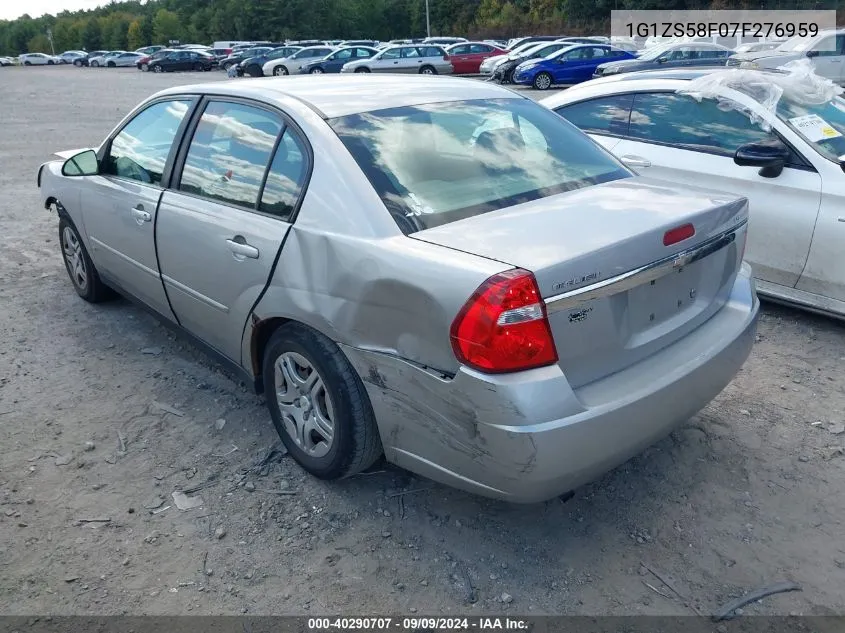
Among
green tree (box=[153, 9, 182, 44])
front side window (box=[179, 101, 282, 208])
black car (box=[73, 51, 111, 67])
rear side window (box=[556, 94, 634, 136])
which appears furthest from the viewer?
green tree (box=[153, 9, 182, 44])

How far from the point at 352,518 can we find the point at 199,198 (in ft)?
5.63

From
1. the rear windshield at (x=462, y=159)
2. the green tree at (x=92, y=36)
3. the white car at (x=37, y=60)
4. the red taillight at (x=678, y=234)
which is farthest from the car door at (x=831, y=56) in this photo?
the green tree at (x=92, y=36)

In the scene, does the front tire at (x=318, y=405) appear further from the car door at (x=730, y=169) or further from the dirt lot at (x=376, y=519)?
the car door at (x=730, y=169)

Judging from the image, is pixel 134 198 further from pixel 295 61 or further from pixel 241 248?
pixel 295 61

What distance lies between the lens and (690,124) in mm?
5086

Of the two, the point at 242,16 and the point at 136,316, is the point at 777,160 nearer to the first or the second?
the point at 136,316

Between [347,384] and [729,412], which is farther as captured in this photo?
[729,412]

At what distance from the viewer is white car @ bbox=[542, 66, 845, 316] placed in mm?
4367

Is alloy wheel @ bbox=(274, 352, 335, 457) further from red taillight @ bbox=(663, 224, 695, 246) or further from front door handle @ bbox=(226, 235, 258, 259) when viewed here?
red taillight @ bbox=(663, 224, 695, 246)

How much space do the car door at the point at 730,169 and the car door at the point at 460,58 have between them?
28.0 m

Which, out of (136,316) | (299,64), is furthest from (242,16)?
(136,316)

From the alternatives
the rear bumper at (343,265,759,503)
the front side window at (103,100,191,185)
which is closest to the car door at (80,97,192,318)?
the front side window at (103,100,191,185)

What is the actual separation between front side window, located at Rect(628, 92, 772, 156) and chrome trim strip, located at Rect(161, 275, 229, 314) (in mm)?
3422

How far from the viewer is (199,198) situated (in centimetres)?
354
